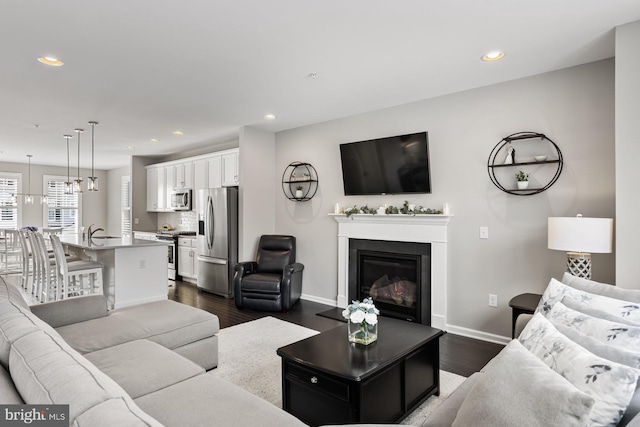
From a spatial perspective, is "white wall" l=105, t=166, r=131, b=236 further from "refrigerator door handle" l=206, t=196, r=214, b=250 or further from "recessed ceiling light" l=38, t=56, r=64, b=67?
"recessed ceiling light" l=38, t=56, r=64, b=67

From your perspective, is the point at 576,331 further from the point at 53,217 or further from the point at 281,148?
the point at 53,217

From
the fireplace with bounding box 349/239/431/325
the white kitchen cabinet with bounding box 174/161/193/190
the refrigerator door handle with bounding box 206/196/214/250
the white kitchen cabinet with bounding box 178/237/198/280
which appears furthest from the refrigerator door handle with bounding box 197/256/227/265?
the fireplace with bounding box 349/239/431/325

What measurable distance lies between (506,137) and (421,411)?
107 inches

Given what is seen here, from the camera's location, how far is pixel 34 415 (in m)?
0.95

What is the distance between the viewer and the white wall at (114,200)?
1051 centimetres

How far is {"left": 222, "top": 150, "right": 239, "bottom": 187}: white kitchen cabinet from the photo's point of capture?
622 centimetres

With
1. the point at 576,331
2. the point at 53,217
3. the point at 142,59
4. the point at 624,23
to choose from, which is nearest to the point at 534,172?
the point at 624,23

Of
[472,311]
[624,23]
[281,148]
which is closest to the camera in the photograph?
[624,23]

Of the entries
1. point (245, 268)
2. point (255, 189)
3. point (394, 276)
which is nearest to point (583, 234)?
point (394, 276)

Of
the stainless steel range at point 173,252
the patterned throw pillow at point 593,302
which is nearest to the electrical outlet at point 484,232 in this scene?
the patterned throw pillow at point 593,302

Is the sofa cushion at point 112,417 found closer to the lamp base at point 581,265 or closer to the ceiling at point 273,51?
the ceiling at point 273,51

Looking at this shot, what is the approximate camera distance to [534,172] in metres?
3.49

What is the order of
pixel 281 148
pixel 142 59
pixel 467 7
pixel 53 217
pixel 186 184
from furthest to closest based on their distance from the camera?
pixel 53 217
pixel 186 184
pixel 281 148
pixel 142 59
pixel 467 7

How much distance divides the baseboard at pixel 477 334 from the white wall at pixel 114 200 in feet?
31.8
